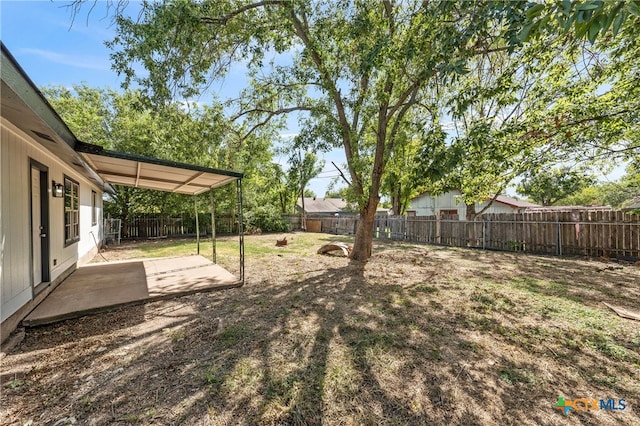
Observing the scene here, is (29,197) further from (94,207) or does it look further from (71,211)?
(94,207)

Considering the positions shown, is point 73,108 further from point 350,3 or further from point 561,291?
point 561,291

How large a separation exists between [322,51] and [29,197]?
5.87 metres

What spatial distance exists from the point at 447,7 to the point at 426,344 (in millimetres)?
4287

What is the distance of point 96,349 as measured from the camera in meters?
2.95

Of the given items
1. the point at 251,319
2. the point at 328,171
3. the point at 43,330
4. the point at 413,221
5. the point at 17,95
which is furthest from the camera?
the point at 328,171

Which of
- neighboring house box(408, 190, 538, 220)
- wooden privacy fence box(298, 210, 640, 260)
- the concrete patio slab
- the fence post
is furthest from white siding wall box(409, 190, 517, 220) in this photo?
the concrete patio slab

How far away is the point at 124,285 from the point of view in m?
5.26

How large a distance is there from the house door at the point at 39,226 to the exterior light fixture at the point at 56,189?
0.45m

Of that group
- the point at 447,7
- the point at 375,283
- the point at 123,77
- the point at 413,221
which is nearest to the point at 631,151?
the point at 447,7

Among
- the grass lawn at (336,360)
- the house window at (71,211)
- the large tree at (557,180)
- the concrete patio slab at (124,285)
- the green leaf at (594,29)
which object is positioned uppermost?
the green leaf at (594,29)

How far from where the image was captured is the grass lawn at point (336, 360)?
2.04 meters

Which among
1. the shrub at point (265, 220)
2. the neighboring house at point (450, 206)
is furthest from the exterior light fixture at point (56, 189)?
the neighboring house at point (450, 206)

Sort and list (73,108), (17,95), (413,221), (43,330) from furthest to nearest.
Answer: (73,108), (413,221), (43,330), (17,95)

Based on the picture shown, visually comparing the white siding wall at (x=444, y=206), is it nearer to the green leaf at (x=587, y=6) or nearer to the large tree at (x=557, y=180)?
the large tree at (x=557, y=180)
